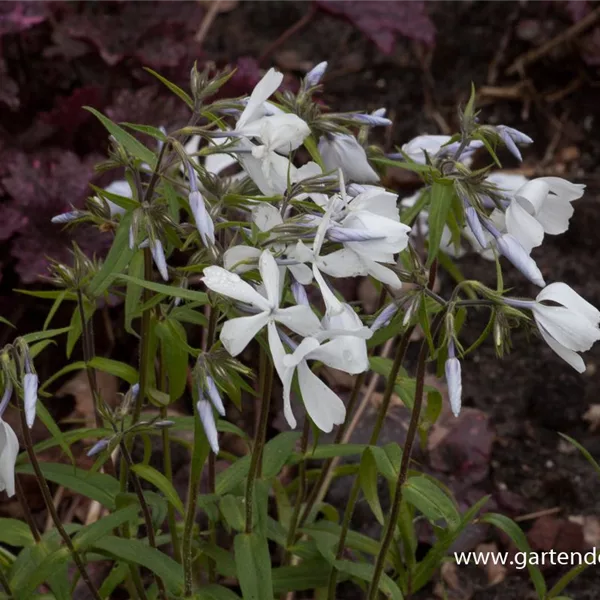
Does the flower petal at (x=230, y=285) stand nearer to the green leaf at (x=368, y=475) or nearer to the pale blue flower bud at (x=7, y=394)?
the pale blue flower bud at (x=7, y=394)

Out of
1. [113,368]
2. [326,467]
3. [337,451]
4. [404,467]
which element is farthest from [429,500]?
[113,368]

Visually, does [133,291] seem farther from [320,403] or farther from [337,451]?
[337,451]

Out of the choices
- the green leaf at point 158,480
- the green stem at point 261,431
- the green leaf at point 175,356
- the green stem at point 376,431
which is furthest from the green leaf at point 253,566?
the green leaf at point 175,356

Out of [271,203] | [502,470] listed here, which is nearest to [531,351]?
[502,470]

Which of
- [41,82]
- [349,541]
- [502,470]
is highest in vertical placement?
[41,82]

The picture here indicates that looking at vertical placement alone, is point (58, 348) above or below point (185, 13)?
below

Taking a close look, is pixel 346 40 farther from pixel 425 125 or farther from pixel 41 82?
pixel 41 82

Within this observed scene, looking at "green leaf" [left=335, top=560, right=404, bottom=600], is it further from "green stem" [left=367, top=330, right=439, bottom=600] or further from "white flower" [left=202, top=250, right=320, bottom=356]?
"white flower" [left=202, top=250, right=320, bottom=356]

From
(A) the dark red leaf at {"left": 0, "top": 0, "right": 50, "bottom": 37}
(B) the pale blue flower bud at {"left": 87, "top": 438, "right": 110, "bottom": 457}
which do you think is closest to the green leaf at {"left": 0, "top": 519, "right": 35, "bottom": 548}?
(B) the pale blue flower bud at {"left": 87, "top": 438, "right": 110, "bottom": 457}

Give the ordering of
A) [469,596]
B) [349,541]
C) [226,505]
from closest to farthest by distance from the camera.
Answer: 1. [226,505]
2. [349,541]
3. [469,596]
